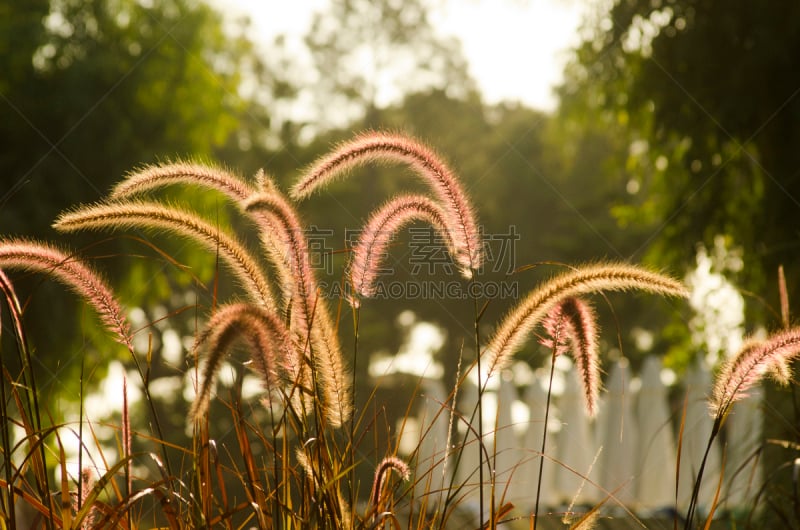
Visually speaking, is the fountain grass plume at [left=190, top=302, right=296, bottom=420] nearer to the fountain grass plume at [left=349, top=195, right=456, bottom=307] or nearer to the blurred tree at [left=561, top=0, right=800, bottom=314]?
the fountain grass plume at [left=349, top=195, right=456, bottom=307]

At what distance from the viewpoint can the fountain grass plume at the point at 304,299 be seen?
4.65 feet

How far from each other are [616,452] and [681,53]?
2.71 metres

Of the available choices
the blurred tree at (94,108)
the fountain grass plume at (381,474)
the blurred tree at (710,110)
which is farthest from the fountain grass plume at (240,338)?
the blurred tree at (94,108)

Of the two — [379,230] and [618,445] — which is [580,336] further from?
[618,445]

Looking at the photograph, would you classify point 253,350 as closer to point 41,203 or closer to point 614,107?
point 614,107

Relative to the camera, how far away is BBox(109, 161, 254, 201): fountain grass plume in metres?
1.61

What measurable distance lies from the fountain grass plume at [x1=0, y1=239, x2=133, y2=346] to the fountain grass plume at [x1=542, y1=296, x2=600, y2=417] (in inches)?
29.9

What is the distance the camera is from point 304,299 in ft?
4.67

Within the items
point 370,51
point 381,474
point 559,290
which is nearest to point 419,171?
point 559,290

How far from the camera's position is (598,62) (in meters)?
5.98

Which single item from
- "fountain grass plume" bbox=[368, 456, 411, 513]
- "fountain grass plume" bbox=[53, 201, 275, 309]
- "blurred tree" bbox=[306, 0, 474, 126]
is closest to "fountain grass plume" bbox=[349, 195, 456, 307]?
"fountain grass plume" bbox=[53, 201, 275, 309]

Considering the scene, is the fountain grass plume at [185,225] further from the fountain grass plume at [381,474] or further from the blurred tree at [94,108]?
the blurred tree at [94,108]

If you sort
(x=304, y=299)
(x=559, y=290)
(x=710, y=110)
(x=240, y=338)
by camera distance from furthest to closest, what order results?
(x=710, y=110), (x=559, y=290), (x=304, y=299), (x=240, y=338)

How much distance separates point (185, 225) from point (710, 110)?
464 centimetres
